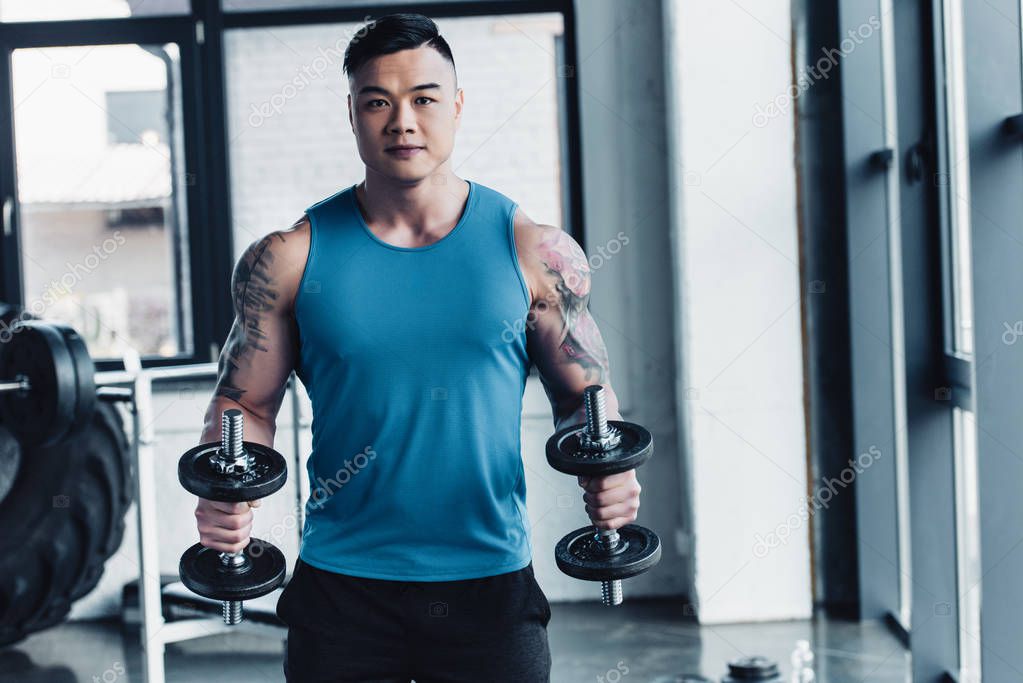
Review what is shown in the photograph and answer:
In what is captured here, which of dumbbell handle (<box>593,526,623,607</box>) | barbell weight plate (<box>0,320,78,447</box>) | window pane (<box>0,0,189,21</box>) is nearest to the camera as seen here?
dumbbell handle (<box>593,526,623,607</box>)

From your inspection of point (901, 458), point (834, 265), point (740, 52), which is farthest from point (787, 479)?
point (740, 52)

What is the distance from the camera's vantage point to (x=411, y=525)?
1.50 m

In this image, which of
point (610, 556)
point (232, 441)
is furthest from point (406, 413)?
point (610, 556)

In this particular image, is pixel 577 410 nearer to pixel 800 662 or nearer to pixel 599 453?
pixel 599 453

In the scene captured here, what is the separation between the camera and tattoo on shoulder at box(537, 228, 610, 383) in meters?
1.58

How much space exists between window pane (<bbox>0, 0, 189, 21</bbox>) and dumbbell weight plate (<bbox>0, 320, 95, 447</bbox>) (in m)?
1.69

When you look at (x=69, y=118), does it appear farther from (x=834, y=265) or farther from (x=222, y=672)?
(x=834, y=265)

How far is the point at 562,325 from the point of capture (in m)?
1.60

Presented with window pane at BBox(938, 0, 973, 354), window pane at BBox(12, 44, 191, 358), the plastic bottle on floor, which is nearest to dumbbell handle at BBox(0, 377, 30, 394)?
window pane at BBox(12, 44, 191, 358)

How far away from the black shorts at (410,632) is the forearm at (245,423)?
23 cm

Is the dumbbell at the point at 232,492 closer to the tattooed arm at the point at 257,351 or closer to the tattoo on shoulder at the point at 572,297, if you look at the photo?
the tattooed arm at the point at 257,351

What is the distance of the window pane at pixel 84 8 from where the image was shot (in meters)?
4.18

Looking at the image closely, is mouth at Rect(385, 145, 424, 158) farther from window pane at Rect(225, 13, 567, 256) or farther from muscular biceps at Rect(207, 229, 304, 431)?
window pane at Rect(225, 13, 567, 256)

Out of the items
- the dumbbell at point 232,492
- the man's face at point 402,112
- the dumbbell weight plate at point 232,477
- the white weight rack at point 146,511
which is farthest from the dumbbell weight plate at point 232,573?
the white weight rack at point 146,511
